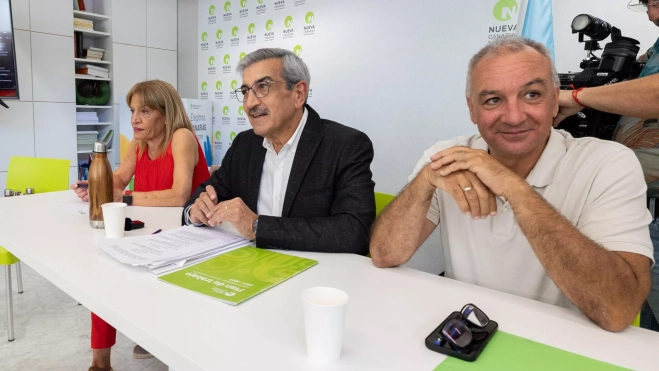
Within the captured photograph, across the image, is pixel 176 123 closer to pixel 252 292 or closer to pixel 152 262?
pixel 152 262

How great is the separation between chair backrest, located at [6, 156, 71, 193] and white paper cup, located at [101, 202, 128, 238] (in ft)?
5.73

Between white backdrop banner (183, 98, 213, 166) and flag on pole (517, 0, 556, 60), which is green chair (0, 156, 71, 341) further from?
flag on pole (517, 0, 556, 60)

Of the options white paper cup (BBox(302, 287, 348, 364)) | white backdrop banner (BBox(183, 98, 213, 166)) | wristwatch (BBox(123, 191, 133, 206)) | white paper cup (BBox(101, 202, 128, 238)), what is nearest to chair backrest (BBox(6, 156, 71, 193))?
wristwatch (BBox(123, 191, 133, 206))

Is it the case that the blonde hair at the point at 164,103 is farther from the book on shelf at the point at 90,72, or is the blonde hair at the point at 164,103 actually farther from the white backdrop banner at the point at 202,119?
the book on shelf at the point at 90,72

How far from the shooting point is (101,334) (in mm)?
1850

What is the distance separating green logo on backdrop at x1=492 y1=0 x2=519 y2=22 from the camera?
2736 mm

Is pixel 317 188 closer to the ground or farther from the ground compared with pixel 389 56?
closer to the ground

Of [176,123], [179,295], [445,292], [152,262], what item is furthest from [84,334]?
[445,292]

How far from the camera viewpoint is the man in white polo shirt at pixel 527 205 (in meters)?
0.96

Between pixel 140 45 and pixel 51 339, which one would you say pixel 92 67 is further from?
pixel 51 339

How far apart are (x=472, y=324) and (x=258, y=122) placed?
47.1 inches

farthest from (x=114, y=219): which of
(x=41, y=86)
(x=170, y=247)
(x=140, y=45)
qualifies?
(x=140, y=45)

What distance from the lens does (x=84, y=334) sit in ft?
8.07

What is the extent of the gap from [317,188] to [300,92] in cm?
44
